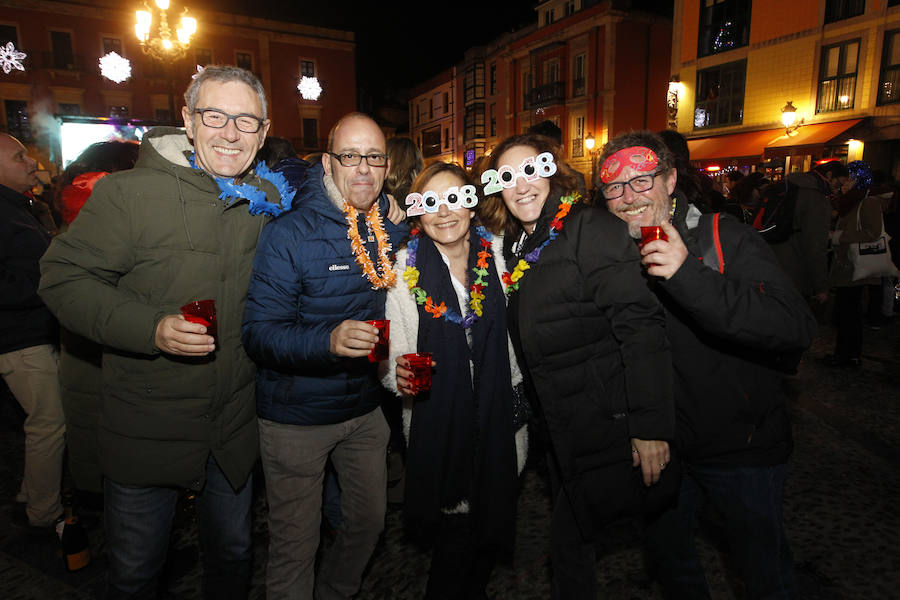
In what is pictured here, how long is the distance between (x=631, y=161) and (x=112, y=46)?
108 ft

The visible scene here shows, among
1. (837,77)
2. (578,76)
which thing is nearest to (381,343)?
(837,77)

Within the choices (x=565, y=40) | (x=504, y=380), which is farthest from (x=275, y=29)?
(x=504, y=380)

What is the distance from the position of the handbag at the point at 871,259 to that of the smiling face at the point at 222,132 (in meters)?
6.88

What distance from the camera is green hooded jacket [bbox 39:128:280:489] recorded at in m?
1.87

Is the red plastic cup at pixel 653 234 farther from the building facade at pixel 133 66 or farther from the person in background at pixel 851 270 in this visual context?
the building facade at pixel 133 66

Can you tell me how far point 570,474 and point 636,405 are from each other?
0.41 m

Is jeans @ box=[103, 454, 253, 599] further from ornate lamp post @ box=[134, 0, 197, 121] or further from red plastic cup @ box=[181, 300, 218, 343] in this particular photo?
ornate lamp post @ box=[134, 0, 197, 121]

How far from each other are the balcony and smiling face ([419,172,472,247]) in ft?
85.5

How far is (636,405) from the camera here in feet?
→ 6.50

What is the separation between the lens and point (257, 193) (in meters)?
2.24

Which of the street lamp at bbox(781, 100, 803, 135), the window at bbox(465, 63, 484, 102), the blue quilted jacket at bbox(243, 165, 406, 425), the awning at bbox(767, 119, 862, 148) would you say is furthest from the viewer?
the window at bbox(465, 63, 484, 102)

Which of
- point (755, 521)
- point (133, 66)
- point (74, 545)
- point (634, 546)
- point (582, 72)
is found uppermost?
point (133, 66)

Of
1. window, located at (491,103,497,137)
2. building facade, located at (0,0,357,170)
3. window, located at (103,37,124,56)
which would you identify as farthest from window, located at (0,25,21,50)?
window, located at (491,103,497,137)

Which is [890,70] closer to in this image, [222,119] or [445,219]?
[445,219]
